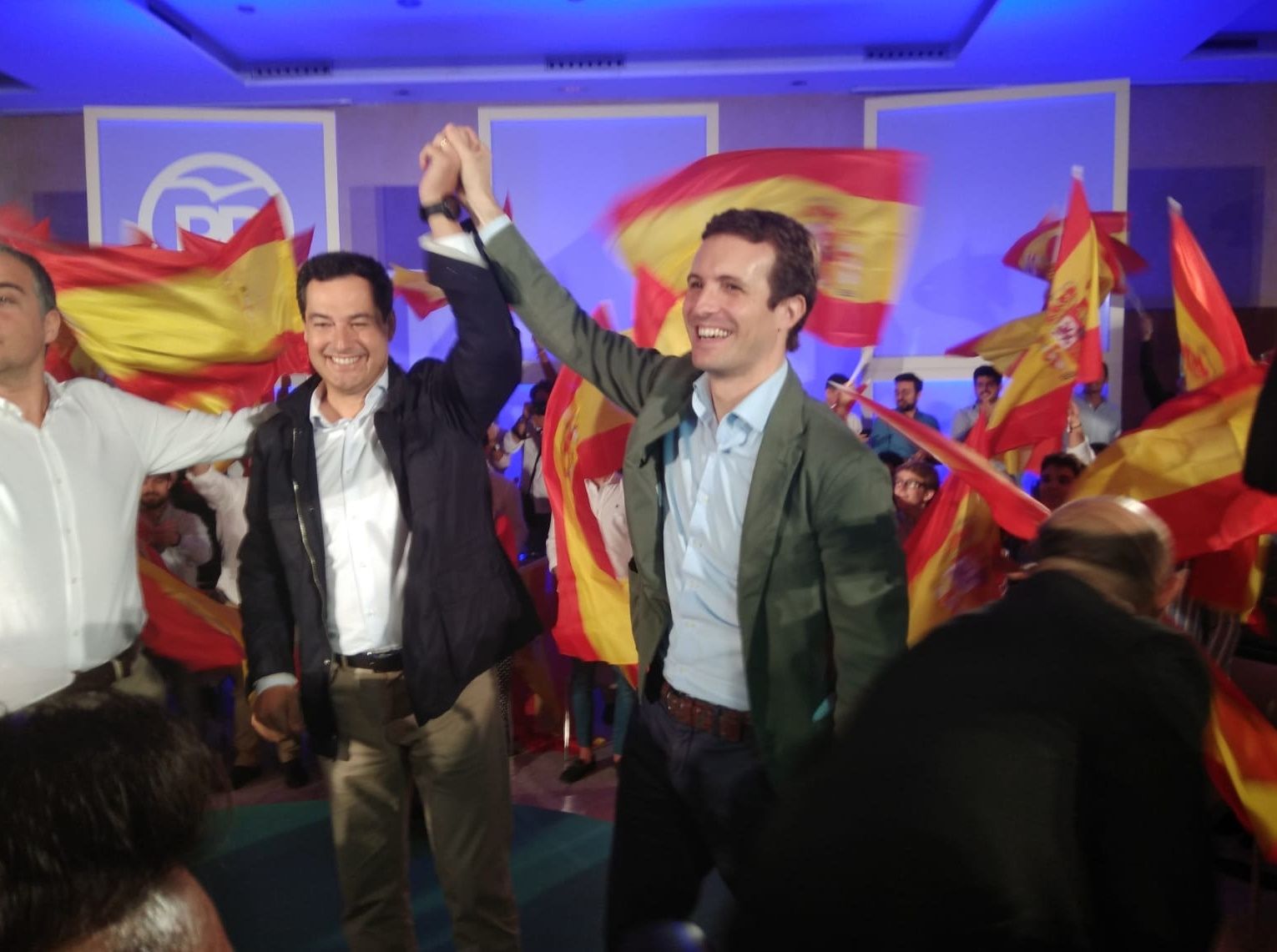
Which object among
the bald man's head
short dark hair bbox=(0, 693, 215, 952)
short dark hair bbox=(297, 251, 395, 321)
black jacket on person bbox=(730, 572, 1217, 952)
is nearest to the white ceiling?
short dark hair bbox=(297, 251, 395, 321)

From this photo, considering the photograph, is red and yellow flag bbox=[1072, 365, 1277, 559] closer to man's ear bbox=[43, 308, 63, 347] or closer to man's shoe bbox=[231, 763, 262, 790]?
man's ear bbox=[43, 308, 63, 347]

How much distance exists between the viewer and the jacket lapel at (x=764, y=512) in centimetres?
169

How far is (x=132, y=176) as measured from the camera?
779 centimetres

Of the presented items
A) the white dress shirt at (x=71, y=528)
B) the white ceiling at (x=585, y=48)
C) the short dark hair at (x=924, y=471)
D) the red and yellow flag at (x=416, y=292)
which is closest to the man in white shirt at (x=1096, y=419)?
the short dark hair at (x=924, y=471)

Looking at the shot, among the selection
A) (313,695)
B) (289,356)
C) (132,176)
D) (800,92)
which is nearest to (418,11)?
(132,176)

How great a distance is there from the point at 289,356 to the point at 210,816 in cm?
270

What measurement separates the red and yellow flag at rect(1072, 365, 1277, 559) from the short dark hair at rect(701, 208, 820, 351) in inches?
53.8

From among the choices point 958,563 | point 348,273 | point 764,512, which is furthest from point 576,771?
point 764,512

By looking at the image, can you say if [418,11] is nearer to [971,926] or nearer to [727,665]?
[727,665]

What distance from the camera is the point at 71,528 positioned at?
6.73 ft

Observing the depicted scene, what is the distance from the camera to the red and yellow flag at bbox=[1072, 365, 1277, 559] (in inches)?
97.9

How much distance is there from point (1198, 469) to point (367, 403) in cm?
213

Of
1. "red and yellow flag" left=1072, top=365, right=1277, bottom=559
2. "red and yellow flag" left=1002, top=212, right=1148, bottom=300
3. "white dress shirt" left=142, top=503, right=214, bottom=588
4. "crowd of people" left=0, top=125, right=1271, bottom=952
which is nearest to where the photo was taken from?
"crowd of people" left=0, top=125, right=1271, bottom=952

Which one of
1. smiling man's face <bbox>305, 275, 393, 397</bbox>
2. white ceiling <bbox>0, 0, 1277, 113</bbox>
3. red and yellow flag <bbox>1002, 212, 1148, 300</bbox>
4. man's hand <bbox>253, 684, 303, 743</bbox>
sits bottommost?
man's hand <bbox>253, 684, 303, 743</bbox>
